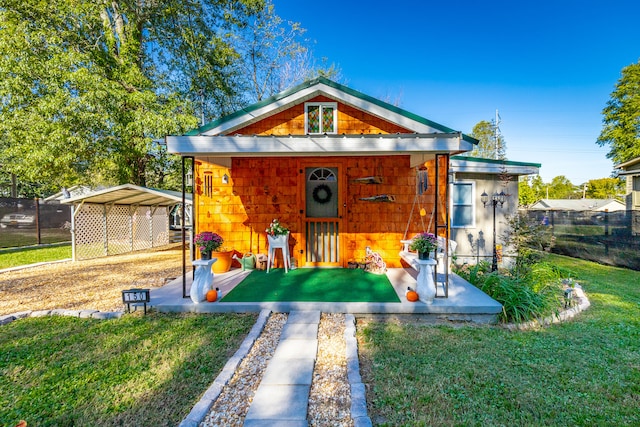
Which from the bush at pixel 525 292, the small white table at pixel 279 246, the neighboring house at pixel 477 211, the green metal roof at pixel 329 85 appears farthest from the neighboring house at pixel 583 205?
the small white table at pixel 279 246

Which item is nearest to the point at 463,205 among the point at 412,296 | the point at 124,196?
the point at 412,296

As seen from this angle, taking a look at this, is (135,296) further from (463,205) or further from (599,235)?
(599,235)

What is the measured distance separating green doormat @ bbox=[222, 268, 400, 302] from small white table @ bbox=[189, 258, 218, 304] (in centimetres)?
33

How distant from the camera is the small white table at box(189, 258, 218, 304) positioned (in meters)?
4.25

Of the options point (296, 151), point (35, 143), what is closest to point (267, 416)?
point (296, 151)

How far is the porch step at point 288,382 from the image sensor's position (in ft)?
6.98

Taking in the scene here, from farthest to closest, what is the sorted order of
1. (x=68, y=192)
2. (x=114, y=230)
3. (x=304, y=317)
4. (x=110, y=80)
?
(x=68, y=192) → (x=114, y=230) → (x=110, y=80) → (x=304, y=317)

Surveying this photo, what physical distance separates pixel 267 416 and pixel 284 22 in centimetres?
1768

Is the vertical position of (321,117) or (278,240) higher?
(321,117)

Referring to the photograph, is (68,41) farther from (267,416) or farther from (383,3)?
(267,416)

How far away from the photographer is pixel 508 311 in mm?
4059

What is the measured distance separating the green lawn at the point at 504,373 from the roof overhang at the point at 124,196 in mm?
7437

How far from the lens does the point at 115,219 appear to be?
32.6 ft

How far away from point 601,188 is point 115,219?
5923cm
